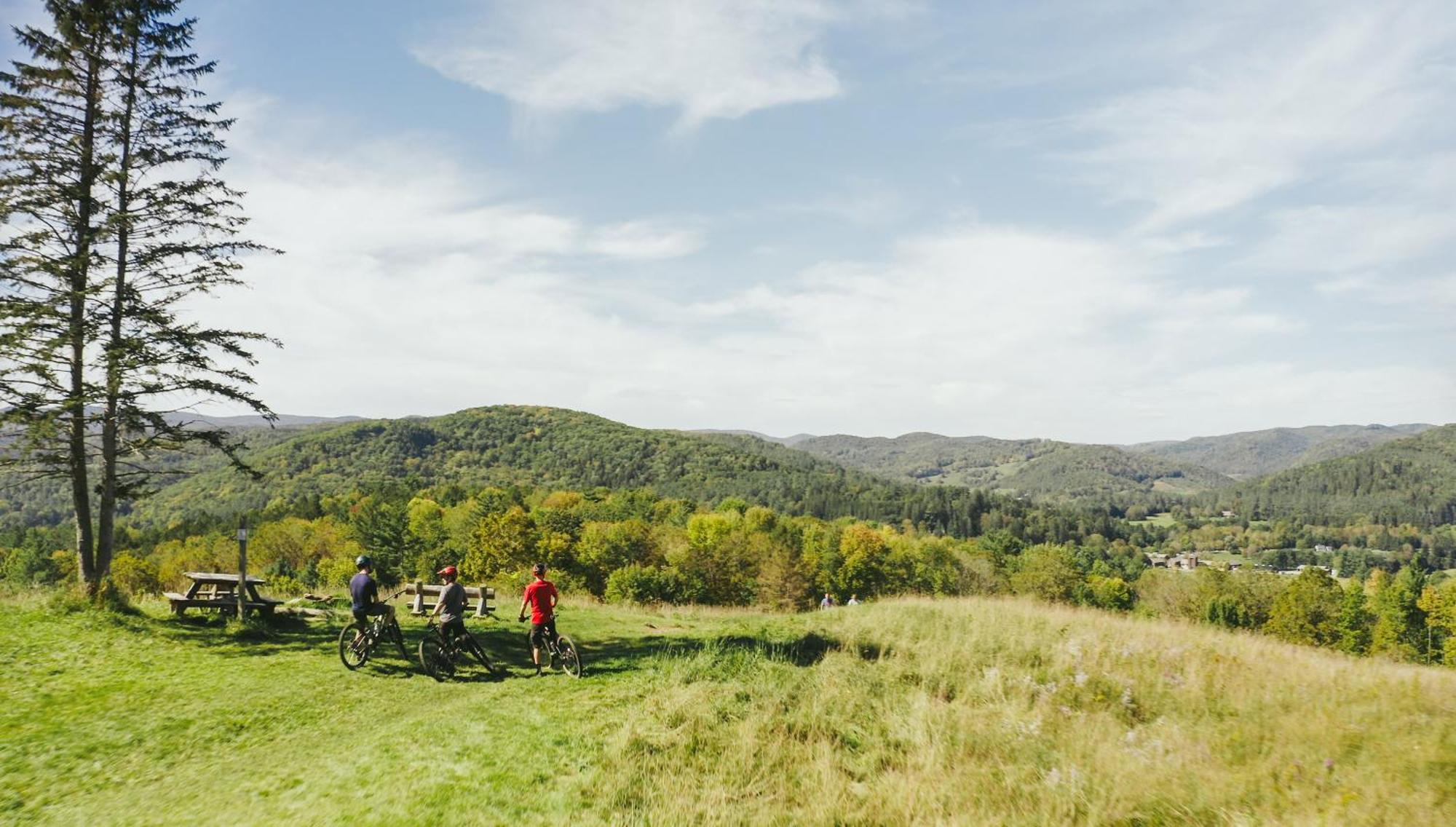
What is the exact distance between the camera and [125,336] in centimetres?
1488

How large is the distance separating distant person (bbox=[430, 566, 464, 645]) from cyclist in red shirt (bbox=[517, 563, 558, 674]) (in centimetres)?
115

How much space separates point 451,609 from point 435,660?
0.96 meters

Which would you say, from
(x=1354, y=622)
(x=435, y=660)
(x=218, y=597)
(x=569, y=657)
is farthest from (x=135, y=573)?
(x=1354, y=622)

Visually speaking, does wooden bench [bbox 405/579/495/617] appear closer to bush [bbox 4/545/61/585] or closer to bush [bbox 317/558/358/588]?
bush [bbox 317/558/358/588]

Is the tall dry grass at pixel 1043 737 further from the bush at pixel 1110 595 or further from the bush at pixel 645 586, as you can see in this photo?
the bush at pixel 1110 595

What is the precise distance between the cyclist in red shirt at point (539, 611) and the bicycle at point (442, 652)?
1.04 metres

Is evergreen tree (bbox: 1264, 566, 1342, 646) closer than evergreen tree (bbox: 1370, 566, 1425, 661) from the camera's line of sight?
No

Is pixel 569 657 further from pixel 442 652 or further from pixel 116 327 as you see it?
pixel 116 327

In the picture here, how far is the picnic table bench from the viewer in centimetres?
1547

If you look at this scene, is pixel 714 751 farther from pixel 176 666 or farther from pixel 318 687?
pixel 176 666

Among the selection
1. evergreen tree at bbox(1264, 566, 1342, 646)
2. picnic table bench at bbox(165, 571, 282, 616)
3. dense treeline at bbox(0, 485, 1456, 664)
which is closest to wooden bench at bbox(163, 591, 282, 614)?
picnic table bench at bbox(165, 571, 282, 616)

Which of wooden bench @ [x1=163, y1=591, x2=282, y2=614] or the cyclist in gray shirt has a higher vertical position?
the cyclist in gray shirt

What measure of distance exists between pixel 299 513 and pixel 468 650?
421 ft

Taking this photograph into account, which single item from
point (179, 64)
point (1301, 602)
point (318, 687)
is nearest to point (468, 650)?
point (318, 687)
